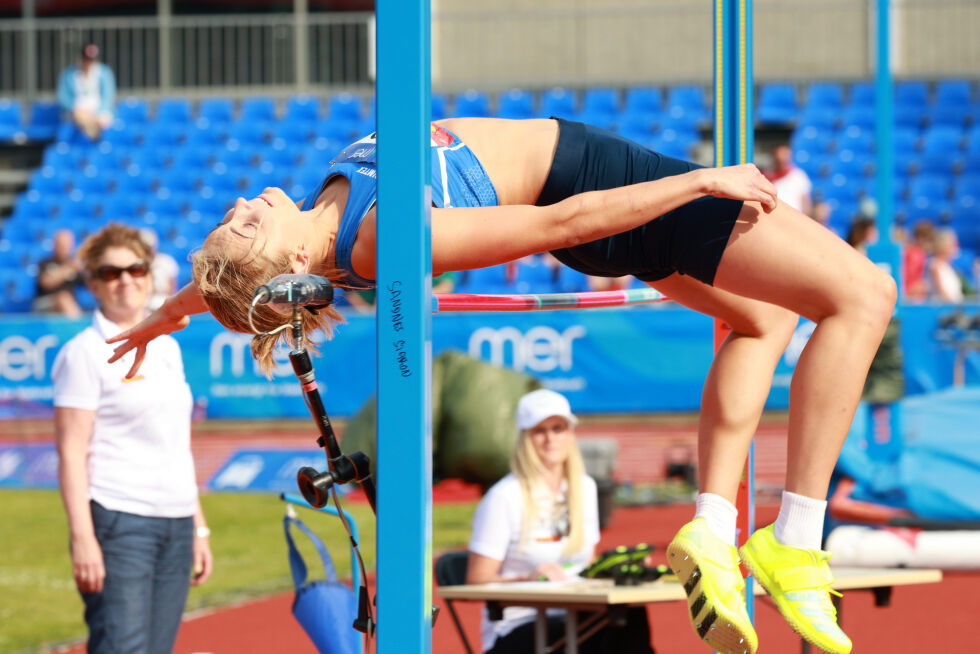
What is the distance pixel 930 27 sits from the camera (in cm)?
1734

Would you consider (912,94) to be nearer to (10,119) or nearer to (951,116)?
(951,116)

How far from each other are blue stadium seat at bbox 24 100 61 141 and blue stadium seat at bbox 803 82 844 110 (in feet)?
34.0

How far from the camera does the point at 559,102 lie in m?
16.4

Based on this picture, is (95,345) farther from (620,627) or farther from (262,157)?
(262,157)

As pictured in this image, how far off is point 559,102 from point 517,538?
1228cm

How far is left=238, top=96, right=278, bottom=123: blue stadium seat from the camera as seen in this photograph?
17062 mm

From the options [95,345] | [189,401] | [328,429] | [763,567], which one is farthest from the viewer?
[189,401]

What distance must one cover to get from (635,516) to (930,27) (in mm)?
11807

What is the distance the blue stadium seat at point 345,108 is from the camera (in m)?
16.6

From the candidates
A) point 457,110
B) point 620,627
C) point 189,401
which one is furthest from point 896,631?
point 457,110

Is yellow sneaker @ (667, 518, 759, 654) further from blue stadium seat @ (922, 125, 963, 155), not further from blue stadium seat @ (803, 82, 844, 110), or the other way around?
blue stadium seat @ (803, 82, 844, 110)

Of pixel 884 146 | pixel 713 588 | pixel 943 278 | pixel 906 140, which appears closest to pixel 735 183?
pixel 713 588

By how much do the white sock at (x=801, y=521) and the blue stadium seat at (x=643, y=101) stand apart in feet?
45.8

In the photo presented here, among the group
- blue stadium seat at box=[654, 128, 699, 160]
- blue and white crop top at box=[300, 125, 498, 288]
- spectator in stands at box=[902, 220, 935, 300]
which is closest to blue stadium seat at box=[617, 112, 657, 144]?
blue stadium seat at box=[654, 128, 699, 160]
